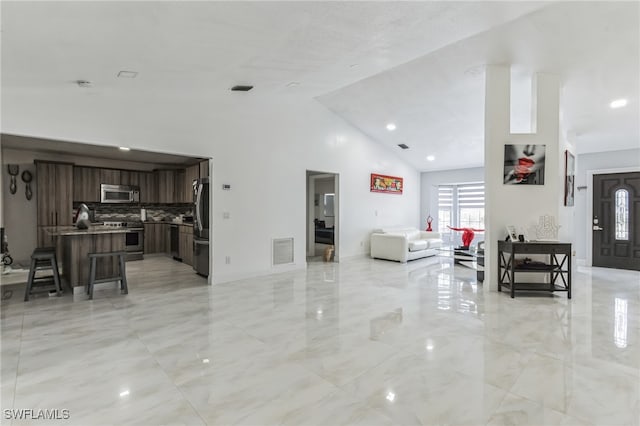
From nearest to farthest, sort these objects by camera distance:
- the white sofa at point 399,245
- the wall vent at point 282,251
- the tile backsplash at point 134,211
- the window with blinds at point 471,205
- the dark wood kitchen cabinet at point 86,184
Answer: the wall vent at point 282,251, the dark wood kitchen cabinet at point 86,184, the white sofa at point 399,245, the tile backsplash at point 134,211, the window with blinds at point 471,205

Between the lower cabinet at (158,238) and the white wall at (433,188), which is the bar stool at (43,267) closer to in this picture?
the lower cabinet at (158,238)

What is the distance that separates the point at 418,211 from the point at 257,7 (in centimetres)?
894

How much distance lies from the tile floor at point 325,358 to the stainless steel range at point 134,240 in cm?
328

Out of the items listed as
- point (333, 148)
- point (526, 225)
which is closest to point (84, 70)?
point (333, 148)


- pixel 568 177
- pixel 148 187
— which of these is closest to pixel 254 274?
pixel 148 187

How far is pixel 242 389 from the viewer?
7.36 ft

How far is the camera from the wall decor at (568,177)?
18.4 ft

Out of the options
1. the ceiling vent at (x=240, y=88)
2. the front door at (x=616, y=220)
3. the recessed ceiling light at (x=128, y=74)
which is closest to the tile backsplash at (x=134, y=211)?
the ceiling vent at (x=240, y=88)

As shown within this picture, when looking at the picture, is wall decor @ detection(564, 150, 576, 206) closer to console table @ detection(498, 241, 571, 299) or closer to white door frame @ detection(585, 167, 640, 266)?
console table @ detection(498, 241, 571, 299)

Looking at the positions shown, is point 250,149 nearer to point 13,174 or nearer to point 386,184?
point 386,184

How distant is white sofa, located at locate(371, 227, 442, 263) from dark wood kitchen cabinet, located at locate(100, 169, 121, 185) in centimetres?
639

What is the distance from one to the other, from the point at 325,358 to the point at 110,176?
7.40 m

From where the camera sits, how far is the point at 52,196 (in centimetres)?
680

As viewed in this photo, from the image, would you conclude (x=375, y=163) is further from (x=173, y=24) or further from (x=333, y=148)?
(x=173, y=24)
